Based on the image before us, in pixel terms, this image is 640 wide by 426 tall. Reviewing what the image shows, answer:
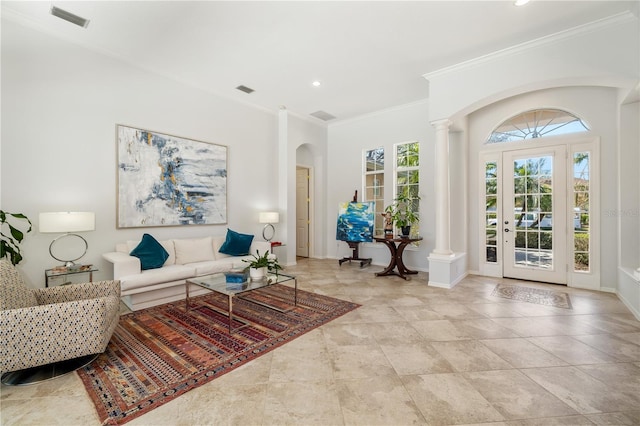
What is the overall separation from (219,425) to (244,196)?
4.46m

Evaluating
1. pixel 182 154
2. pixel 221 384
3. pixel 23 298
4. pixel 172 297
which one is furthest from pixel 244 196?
pixel 221 384

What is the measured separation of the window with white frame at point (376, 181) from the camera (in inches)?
255

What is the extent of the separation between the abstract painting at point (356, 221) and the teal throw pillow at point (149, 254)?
355cm

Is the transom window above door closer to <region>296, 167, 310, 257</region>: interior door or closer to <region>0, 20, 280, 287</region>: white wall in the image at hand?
<region>296, 167, 310, 257</region>: interior door

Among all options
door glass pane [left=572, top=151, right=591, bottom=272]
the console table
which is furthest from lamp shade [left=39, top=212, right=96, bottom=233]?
door glass pane [left=572, top=151, right=591, bottom=272]

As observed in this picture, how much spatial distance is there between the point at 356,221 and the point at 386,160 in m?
1.49

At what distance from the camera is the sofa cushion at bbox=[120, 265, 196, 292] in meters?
3.37

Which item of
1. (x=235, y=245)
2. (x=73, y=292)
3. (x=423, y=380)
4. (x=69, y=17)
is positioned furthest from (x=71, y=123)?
(x=423, y=380)

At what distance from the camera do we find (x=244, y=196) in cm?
574

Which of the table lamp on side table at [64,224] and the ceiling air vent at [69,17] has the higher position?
the ceiling air vent at [69,17]

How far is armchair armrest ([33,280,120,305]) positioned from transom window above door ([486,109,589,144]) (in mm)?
5953

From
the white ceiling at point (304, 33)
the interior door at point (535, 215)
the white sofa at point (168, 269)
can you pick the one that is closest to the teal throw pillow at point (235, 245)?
the white sofa at point (168, 269)

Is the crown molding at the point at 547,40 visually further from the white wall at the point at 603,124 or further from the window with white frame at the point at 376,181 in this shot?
the window with white frame at the point at 376,181

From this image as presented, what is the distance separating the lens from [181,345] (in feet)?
8.63
